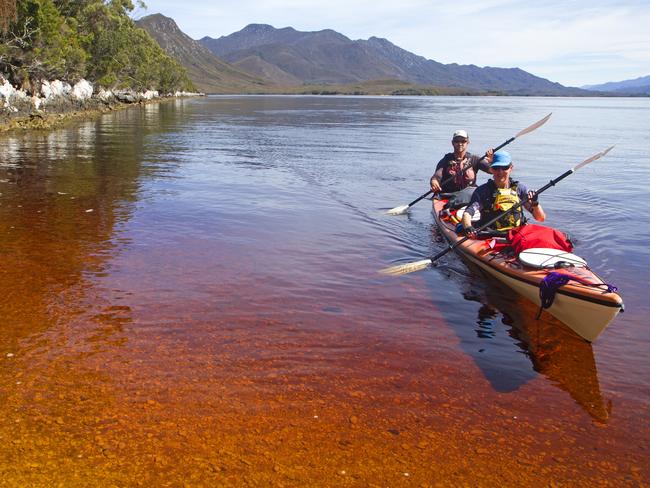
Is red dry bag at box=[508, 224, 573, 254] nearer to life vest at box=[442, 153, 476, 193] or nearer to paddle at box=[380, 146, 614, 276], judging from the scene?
paddle at box=[380, 146, 614, 276]

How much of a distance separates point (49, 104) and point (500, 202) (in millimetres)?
51187

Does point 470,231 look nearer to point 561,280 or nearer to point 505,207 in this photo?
point 505,207

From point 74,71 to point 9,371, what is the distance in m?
59.0

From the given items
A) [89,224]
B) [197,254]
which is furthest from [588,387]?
[89,224]

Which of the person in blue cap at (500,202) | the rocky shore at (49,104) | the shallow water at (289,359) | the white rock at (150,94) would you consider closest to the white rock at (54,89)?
the rocky shore at (49,104)

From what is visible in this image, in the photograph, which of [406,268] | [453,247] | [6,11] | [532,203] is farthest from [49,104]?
[532,203]

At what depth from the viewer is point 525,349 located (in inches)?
330

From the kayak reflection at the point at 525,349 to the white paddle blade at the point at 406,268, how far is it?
4.73 feet

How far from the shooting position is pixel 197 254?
12125 millimetres

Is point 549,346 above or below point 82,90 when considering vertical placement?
below

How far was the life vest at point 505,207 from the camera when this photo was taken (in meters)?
11.6

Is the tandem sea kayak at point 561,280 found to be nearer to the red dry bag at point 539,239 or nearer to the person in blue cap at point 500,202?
the red dry bag at point 539,239

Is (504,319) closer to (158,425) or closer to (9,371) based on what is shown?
(158,425)

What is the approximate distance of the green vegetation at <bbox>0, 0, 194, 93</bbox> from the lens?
41562mm
